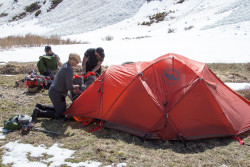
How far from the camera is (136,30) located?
92.9 feet

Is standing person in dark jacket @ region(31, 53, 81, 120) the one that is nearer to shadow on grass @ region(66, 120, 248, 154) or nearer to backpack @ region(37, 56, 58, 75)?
shadow on grass @ region(66, 120, 248, 154)

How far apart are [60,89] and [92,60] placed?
2.18 meters

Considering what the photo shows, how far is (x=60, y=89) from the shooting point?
17.4 feet

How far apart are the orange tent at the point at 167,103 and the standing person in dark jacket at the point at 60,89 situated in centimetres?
42

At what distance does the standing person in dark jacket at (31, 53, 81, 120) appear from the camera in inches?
200

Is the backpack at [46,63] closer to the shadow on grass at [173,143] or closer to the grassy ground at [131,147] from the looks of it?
the grassy ground at [131,147]

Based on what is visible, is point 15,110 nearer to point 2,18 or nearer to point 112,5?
point 112,5

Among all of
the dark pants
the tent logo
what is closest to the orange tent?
the tent logo

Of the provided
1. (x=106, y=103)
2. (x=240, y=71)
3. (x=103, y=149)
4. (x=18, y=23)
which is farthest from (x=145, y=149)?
(x=18, y=23)

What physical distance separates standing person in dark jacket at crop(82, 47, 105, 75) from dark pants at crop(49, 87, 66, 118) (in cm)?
171

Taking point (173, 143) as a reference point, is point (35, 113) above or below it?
above

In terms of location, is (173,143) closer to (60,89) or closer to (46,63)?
(60,89)

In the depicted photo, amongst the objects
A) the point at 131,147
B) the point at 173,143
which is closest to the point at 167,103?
the point at 173,143

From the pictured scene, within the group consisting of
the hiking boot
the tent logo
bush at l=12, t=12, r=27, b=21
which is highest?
bush at l=12, t=12, r=27, b=21
